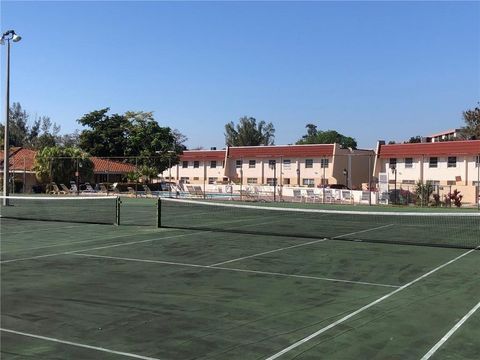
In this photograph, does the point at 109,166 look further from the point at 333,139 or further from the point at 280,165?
the point at 333,139

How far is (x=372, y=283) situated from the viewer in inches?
388

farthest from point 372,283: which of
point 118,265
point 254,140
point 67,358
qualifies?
point 254,140

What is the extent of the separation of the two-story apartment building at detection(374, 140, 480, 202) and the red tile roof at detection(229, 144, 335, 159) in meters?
6.33

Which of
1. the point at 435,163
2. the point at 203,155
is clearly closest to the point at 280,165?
the point at 203,155

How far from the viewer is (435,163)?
179 feet

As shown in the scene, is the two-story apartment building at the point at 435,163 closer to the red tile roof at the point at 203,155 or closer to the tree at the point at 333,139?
the red tile roof at the point at 203,155

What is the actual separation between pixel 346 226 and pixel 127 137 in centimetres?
5098

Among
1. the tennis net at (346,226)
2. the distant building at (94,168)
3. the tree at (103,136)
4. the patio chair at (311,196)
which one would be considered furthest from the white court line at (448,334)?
the tree at (103,136)

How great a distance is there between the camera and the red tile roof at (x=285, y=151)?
205 ft

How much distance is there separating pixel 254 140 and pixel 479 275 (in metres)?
105

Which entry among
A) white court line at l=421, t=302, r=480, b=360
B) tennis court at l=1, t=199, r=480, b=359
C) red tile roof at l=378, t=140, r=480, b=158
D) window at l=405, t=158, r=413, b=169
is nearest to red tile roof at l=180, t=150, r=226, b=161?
red tile roof at l=378, t=140, r=480, b=158

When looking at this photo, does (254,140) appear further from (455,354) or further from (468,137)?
(455,354)

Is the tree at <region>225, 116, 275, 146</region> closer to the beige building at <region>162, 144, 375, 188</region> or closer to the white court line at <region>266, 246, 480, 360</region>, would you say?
the beige building at <region>162, 144, 375, 188</region>

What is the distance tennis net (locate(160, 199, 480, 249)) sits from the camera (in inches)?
656
